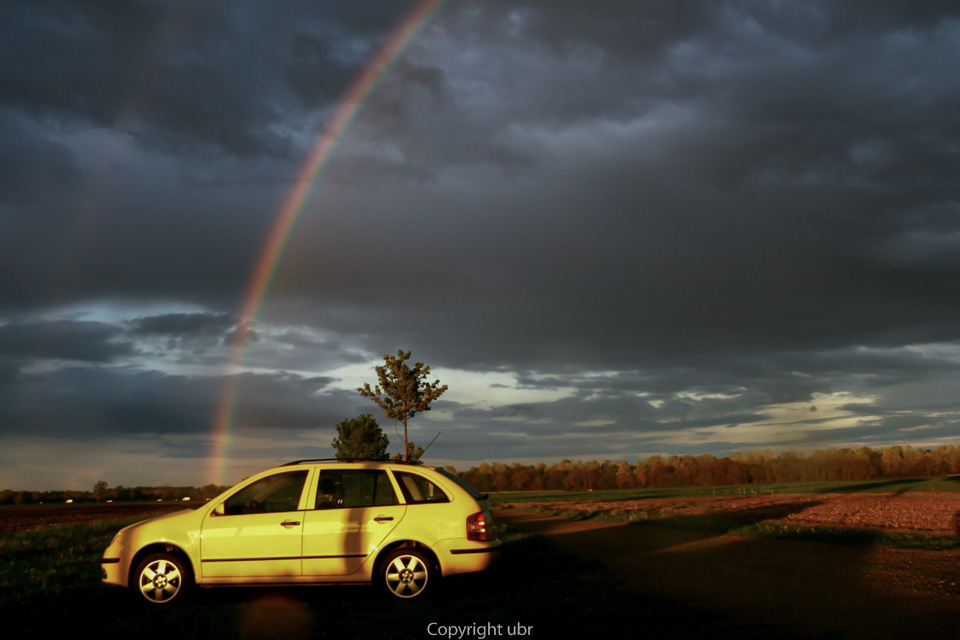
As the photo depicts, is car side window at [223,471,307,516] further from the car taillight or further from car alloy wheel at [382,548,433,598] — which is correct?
the car taillight

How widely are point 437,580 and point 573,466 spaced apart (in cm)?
14506

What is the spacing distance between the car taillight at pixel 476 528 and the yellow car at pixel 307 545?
13mm

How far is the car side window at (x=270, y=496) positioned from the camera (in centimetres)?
897

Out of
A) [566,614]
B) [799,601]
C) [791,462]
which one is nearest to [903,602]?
[799,601]

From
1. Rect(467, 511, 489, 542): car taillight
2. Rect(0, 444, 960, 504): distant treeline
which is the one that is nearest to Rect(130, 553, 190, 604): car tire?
Rect(467, 511, 489, 542): car taillight

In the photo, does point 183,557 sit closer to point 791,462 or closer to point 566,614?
point 566,614

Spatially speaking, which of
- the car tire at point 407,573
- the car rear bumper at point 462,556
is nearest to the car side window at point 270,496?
the car tire at point 407,573

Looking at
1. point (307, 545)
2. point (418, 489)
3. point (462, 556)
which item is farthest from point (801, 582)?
point (307, 545)

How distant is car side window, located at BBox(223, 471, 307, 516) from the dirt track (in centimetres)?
463

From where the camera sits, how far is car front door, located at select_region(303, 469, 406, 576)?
28.3ft

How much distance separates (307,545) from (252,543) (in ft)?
2.25

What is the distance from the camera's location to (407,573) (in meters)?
8.69

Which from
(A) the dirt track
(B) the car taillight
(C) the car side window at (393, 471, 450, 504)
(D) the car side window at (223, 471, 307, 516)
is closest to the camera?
(A) the dirt track

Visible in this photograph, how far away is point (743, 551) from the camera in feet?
45.8
